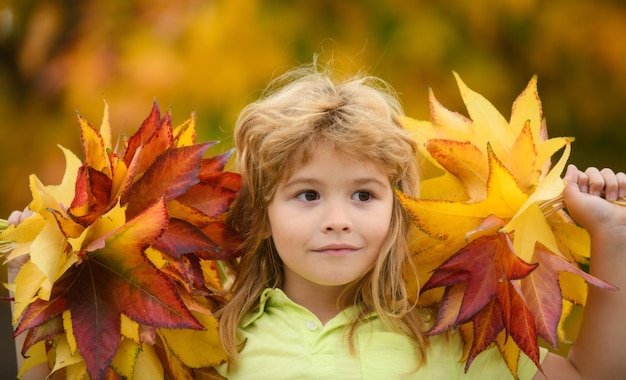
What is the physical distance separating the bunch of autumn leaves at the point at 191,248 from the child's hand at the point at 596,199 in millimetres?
36

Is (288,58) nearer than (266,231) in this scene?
No

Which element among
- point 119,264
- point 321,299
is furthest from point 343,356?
point 119,264

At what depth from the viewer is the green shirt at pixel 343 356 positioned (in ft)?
5.82

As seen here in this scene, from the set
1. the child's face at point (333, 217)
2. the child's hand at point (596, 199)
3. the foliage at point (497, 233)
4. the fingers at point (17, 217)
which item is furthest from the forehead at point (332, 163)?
the fingers at point (17, 217)

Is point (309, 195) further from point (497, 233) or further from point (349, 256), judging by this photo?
point (497, 233)

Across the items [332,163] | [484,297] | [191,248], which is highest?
[332,163]

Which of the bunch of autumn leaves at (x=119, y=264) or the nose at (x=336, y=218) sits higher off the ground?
the nose at (x=336, y=218)

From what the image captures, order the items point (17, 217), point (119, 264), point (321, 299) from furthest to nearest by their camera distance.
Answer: point (321, 299)
point (17, 217)
point (119, 264)

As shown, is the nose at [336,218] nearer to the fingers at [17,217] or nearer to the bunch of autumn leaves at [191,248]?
the bunch of autumn leaves at [191,248]

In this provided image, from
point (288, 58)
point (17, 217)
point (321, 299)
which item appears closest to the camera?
point (17, 217)

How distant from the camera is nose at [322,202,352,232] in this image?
175 centimetres

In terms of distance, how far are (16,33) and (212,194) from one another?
1114mm

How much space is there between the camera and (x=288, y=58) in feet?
7.86

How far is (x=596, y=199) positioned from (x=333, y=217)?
0.48 m
